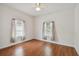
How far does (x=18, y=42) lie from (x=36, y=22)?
39cm

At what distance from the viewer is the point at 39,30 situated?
3.83ft

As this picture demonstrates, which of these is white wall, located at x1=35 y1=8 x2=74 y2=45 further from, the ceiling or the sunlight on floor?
the sunlight on floor

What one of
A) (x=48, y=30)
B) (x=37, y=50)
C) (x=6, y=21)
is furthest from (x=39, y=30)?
(x=6, y=21)

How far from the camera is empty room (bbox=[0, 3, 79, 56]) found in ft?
Answer: 3.41

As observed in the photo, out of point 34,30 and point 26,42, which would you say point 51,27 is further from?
point 26,42

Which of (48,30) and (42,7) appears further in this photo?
(48,30)

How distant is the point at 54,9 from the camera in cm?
109

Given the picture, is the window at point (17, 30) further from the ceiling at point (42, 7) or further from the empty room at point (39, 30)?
the ceiling at point (42, 7)

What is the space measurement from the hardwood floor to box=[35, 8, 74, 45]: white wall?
10cm

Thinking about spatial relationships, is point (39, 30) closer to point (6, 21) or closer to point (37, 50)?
point (37, 50)

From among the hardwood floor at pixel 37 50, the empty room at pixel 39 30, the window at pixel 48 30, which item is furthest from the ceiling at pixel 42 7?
the hardwood floor at pixel 37 50

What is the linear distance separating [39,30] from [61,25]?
0.34 metres

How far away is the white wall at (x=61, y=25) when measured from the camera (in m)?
1.13

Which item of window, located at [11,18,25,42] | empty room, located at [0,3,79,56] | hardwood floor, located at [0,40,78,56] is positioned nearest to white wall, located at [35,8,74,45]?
empty room, located at [0,3,79,56]
